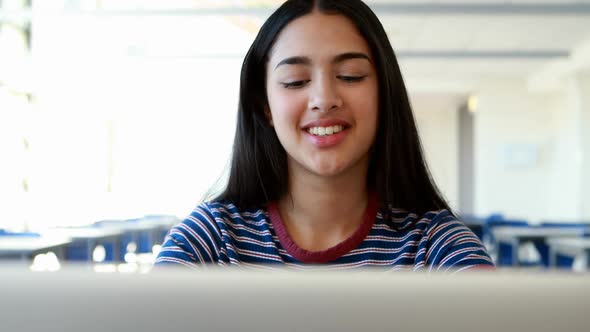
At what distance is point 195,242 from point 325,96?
0.31 m

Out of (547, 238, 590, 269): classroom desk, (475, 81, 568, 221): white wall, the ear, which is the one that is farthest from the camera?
(475, 81, 568, 221): white wall

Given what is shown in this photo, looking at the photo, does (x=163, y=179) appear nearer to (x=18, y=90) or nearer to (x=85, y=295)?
(x=18, y=90)

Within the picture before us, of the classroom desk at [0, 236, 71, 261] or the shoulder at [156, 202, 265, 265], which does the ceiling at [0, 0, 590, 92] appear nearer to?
the classroom desk at [0, 236, 71, 261]

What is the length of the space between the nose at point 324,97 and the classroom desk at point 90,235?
467 centimetres

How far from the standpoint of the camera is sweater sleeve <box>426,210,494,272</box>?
982 mm

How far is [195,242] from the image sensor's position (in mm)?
1085

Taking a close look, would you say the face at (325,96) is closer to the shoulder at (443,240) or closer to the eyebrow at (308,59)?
the eyebrow at (308,59)

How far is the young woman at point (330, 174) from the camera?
3.36 feet

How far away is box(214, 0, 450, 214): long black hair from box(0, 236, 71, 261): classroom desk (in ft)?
11.4

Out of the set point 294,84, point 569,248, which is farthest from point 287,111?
point 569,248

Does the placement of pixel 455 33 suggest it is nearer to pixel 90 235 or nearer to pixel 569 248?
pixel 569 248

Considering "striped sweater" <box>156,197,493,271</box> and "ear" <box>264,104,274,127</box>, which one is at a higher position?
"ear" <box>264,104,274,127</box>

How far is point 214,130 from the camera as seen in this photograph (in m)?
13.4

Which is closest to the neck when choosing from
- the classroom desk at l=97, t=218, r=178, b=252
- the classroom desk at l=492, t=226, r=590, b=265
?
the classroom desk at l=492, t=226, r=590, b=265
